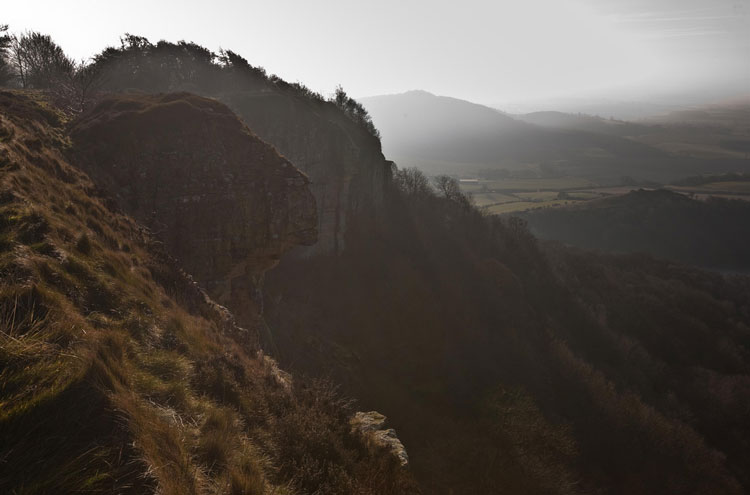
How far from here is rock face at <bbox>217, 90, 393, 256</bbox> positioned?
32125mm

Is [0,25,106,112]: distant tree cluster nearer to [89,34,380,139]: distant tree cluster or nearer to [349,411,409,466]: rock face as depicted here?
[89,34,380,139]: distant tree cluster

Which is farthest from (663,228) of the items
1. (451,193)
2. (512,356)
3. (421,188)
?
(512,356)

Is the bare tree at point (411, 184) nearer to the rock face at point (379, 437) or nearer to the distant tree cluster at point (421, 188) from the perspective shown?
the distant tree cluster at point (421, 188)

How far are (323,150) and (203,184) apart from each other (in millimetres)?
22046

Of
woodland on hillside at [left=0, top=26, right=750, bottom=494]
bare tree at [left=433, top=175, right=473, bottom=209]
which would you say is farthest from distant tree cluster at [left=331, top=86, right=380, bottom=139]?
bare tree at [left=433, top=175, right=473, bottom=209]

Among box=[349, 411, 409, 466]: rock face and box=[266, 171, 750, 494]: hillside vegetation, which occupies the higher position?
box=[349, 411, 409, 466]: rock face

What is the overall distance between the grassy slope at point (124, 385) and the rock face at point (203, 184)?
3133 millimetres

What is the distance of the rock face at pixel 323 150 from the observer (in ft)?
105

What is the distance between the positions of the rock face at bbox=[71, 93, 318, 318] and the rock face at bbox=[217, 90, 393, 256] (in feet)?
50.7

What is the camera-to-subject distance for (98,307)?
20.9 ft

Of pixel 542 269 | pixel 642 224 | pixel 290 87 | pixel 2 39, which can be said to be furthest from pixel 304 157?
pixel 642 224

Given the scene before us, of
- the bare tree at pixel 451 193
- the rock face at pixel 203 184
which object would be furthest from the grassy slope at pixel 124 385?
the bare tree at pixel 451 193

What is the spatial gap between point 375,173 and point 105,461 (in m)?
41.4

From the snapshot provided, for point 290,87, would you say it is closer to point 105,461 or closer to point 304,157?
point 304,157
